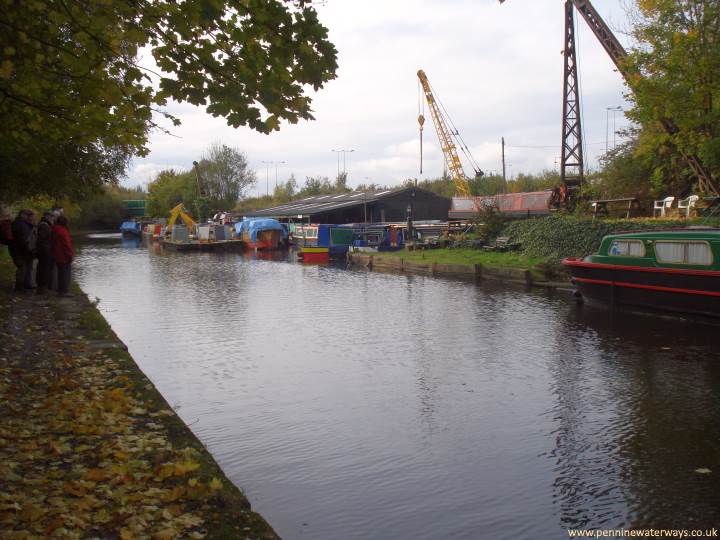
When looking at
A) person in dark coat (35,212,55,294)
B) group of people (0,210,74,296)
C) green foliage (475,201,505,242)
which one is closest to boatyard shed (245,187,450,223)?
green foliage (475,201,505,242)

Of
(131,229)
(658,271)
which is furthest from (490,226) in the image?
(131,229)

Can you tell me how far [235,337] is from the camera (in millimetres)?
14242

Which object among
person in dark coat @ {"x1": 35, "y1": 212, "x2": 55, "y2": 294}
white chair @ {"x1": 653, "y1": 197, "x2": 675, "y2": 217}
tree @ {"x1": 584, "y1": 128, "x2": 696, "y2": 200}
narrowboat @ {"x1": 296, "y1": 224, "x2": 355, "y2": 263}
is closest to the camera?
person in dark coat @ {"x1": 35, "y1": 212, "x2": 55, "y2": 294}

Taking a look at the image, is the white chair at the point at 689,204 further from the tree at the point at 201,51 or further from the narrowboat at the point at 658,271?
the tree at the point at 201,51

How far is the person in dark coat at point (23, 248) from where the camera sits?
14797 mm

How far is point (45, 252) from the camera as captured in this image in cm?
1524

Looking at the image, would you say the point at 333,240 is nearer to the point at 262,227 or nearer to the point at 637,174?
the point at 262,227

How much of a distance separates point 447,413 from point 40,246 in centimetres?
1079

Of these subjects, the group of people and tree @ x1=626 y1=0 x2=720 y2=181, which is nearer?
the group of people

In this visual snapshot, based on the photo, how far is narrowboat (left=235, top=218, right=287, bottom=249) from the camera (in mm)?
51906

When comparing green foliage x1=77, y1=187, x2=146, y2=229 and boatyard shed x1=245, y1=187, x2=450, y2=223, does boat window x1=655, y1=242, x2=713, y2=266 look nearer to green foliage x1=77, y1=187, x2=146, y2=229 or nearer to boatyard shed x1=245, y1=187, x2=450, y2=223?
boatyard shed x1=245, y1=187, x2=450, y2=223

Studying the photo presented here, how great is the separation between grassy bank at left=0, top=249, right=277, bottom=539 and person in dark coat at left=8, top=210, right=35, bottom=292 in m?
6.50

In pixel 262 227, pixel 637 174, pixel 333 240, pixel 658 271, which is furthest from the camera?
pixel 262 227

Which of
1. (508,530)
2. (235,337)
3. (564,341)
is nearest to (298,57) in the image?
(508,530)
